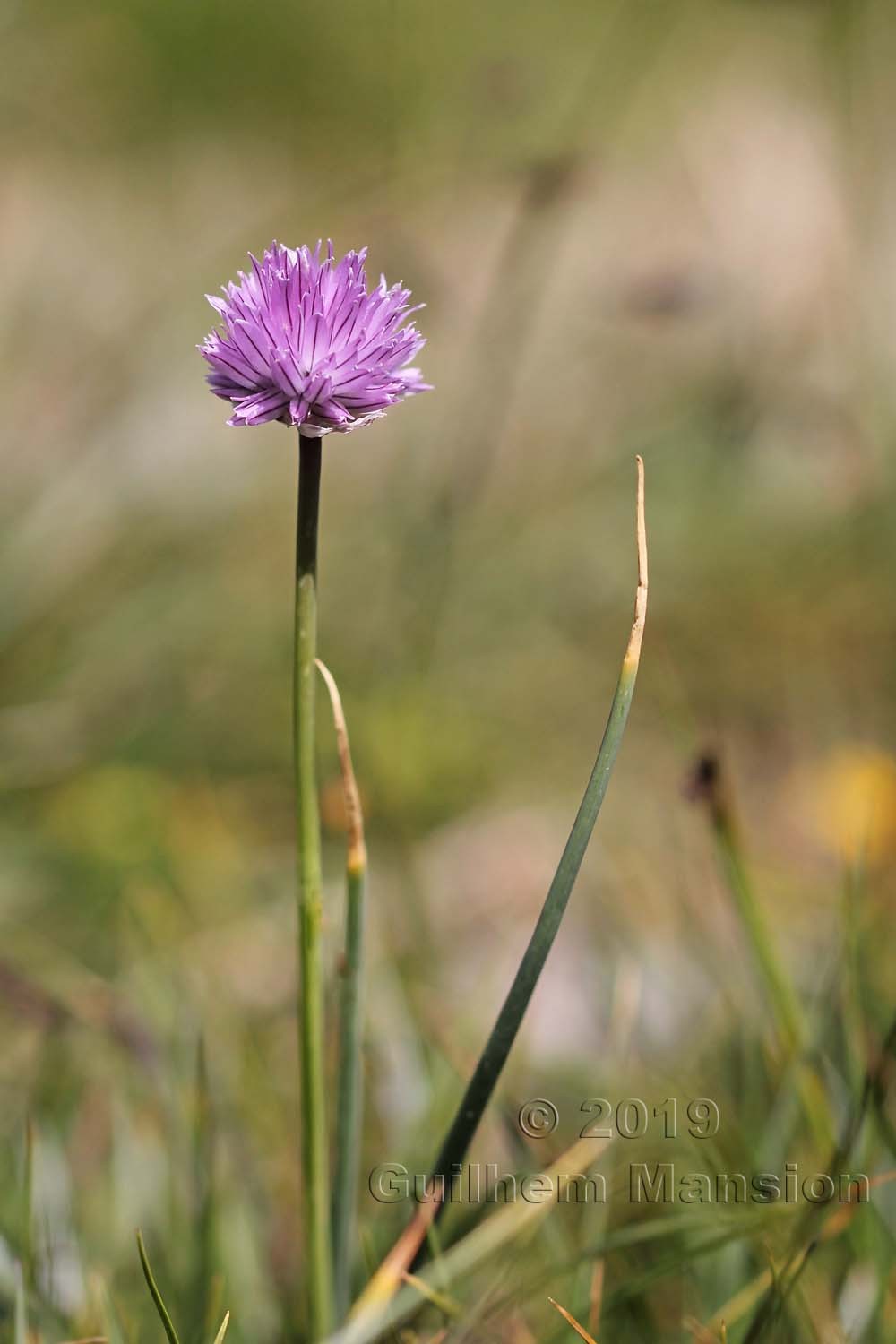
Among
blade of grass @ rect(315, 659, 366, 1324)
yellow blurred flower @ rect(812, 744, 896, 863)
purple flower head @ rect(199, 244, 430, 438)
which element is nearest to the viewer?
purple flower head @ rect(199, 244, 430, 438)

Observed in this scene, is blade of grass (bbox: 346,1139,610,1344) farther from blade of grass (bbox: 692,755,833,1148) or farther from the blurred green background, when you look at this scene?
blade of grass (bbox: 692,755,833,1148)

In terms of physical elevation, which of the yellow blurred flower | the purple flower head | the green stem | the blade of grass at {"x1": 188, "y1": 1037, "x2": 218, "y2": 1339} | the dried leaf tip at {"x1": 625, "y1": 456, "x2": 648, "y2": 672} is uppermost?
the purple flower head

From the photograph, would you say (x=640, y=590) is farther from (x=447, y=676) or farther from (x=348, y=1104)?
(x=447, y=676)

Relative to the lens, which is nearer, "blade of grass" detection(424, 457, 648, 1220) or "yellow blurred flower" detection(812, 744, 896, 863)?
"blade of grass" detection(424, 457, 648, 1220)

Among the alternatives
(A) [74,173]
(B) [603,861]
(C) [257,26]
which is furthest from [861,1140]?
(C) [257,26]

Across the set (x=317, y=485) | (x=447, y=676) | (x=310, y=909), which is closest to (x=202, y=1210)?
(x=310, y=909)

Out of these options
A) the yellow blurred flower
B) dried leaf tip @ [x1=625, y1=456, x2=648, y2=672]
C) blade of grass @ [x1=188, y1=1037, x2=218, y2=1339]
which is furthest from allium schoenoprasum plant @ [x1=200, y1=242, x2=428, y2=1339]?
the yellow blurred flower

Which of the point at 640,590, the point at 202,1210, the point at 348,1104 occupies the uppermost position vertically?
the point at 640,590

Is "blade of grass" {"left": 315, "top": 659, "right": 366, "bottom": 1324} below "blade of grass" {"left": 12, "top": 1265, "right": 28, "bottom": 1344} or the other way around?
the other way around
